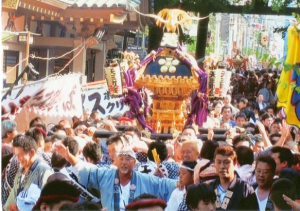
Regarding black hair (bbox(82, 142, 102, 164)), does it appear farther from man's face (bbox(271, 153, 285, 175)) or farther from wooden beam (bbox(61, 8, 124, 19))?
wooden beam (bbox(61, 8, 124, 19))

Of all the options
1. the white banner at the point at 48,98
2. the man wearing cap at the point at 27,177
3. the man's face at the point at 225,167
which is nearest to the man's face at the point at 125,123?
the white banner at the point at 48,98

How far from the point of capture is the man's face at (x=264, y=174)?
670cm

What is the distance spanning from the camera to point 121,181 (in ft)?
23.7

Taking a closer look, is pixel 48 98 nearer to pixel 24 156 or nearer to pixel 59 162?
pixel 59 162

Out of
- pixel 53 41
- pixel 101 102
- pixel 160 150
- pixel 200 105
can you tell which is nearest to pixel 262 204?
pixel 160 150

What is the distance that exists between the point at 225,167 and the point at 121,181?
1.05 meters

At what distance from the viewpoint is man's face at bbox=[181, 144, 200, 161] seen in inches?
301

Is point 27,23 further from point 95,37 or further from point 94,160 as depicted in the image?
point 94,160

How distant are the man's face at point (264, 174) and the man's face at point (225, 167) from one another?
0.77ft

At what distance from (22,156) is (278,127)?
562cm

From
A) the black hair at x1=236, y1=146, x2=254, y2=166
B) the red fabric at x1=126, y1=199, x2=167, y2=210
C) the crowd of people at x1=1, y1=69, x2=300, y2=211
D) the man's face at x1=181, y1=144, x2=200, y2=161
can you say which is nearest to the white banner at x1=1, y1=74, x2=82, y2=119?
the crowd of people at x1=1, y1=69, x2=300, y2=211

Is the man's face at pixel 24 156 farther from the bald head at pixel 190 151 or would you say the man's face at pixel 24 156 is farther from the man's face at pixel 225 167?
the man's face at pixel 225 167

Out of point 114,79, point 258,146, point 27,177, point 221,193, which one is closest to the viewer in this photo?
point 221,193

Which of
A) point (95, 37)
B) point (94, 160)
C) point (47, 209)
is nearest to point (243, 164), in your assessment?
point (94, 160)
